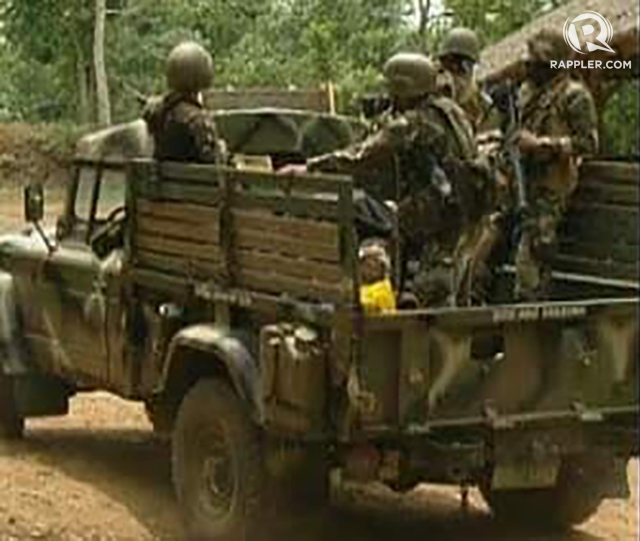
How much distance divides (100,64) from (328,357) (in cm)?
2795

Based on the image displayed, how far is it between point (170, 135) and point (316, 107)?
5.95 feet

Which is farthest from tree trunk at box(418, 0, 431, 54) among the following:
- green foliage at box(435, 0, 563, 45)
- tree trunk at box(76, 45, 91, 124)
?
tree trunk at box(76, 45, 91, 124)

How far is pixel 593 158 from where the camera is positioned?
7.56 meters

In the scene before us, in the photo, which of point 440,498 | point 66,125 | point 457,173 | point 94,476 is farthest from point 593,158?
point 66,125

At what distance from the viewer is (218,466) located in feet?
22.4

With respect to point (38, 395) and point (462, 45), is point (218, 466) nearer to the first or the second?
point (38, 395)

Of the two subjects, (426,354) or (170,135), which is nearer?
(426,354)

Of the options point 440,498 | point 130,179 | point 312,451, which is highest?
point 130,179

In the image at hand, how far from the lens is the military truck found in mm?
5945

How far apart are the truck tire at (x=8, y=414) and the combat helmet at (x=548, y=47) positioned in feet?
11.1

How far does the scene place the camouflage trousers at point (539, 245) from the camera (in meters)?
7.38

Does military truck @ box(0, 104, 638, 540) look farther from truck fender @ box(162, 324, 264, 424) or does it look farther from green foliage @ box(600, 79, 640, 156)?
green foliage @ box(600, 79, 640, 156)

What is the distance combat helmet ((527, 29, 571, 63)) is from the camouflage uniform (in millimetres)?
688

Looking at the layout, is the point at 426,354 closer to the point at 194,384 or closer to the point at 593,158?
the point at 194,384
